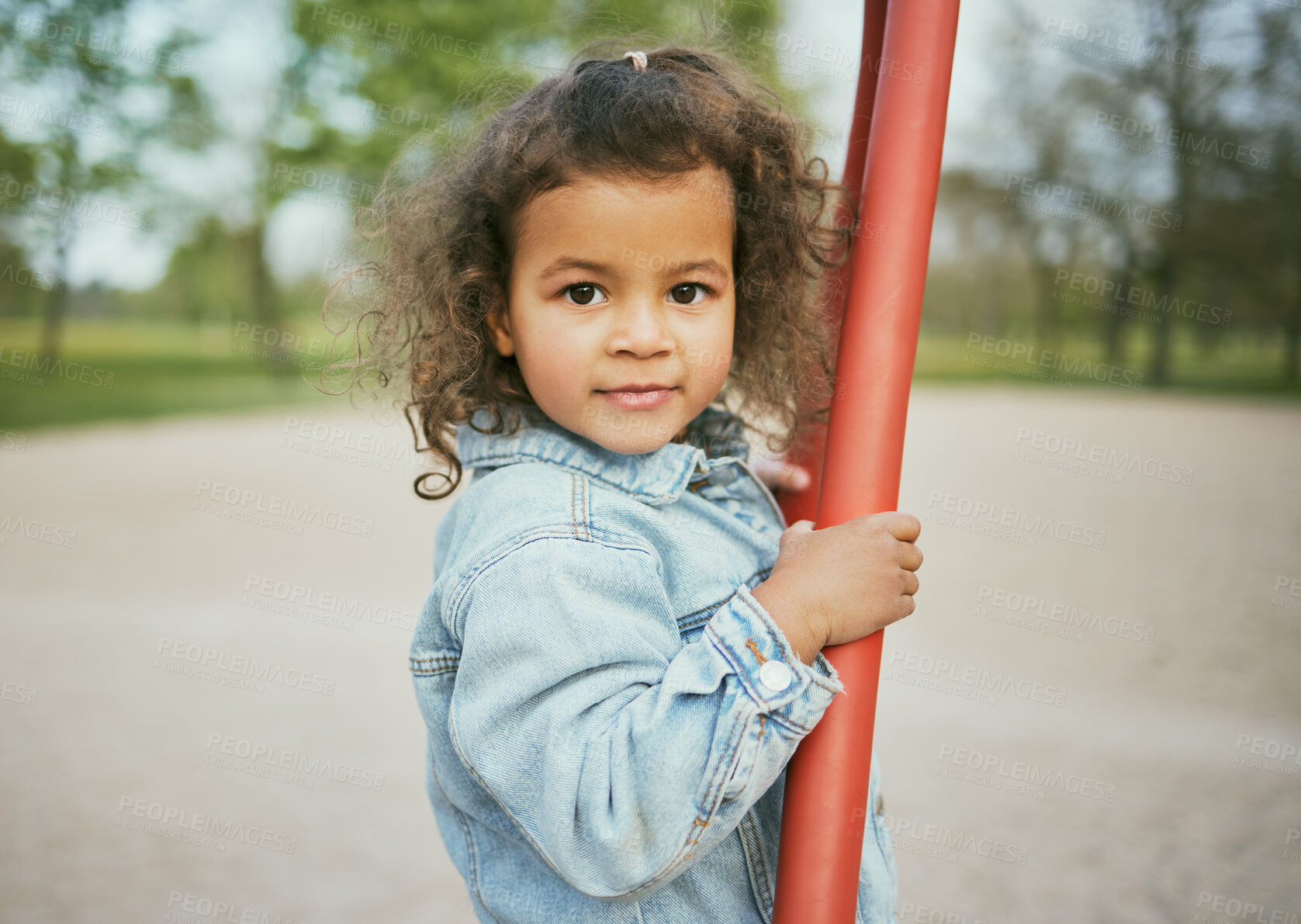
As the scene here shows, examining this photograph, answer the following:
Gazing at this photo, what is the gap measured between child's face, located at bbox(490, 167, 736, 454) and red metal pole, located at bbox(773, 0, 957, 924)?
0.23m

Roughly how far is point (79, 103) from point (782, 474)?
14.7m

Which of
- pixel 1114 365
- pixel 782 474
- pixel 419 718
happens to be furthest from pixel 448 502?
pixel 1114 365

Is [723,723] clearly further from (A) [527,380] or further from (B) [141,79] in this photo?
(B) [141,79]

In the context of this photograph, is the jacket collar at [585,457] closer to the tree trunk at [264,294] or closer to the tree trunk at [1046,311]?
the tree trunk at [264,294]

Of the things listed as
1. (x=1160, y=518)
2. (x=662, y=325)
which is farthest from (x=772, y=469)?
(x=1160, y=518)

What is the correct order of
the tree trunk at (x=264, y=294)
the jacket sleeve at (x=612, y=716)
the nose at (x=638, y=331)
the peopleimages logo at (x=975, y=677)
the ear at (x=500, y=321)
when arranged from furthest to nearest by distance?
the tree trunk at (x=264, y=294) < the peopleimages logo at (x=975, y=677) < the ear at (x=500, y=321) < the nose at (x=638, y=331) < the jacket sleeve at (x=612, y=716)

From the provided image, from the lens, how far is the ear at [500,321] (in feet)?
4.31

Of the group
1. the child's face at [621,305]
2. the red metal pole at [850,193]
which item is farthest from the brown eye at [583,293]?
the red metal pole at [850,193]

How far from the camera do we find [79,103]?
12.8 meters

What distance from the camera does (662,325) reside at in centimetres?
Result: 114

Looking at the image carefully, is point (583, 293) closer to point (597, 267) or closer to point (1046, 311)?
point (597, 267)

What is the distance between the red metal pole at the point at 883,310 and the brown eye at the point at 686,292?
9.4 inches

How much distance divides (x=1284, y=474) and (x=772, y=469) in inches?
353

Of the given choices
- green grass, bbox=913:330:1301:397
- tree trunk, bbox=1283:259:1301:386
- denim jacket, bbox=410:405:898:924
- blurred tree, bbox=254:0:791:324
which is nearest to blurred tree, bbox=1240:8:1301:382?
tree trunk, bbox=1283:259:1301:386
